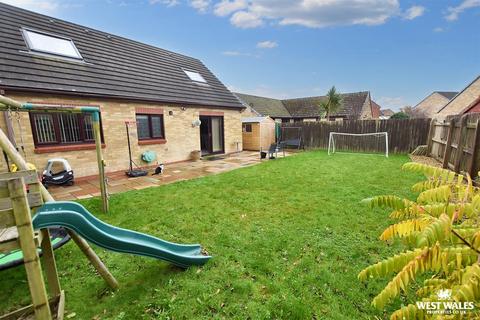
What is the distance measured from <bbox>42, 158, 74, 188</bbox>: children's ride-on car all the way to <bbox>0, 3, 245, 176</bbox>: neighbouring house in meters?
0.42

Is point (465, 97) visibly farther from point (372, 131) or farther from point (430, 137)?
point (430, 137)

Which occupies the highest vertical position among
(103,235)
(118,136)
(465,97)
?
(465,97)

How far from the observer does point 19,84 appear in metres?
6.69

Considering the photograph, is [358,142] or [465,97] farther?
[465,97]

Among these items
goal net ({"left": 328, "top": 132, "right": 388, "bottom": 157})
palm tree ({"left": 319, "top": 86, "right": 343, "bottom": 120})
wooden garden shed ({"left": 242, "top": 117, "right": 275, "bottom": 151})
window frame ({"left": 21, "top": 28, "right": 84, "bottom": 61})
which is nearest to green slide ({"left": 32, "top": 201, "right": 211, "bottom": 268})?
window frame ({"left": 21, "top": 28, "right": 84, "bottom": 61})

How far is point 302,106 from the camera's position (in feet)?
107

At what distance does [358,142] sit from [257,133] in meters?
6.53

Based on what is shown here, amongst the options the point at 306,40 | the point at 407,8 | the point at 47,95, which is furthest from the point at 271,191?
the point at 306,40

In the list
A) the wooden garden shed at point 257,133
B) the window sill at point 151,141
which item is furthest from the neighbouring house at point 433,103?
the window sill at point 151,141

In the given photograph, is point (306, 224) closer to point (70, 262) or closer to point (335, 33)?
point (70, 262)

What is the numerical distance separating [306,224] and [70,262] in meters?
3.87

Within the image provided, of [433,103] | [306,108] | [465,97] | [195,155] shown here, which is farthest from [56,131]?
[433,103]

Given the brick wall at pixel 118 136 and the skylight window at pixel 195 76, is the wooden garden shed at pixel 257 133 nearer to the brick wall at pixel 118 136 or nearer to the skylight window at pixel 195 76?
the brick wall at pixel 118 136

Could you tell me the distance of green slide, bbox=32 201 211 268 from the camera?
2164 millimetres
